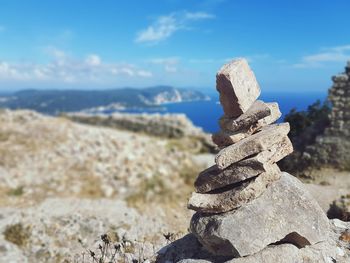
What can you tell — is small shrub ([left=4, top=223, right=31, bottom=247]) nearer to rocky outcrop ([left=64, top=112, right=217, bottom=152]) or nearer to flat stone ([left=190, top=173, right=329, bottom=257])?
flat stone ([left=190, top=173, right=329, bottom=257])

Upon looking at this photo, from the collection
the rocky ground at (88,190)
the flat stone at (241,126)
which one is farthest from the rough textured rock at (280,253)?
the flat stone at (241,126)

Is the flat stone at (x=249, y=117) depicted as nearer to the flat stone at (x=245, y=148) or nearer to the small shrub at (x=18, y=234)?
the flat stone at (x=245, y=148)

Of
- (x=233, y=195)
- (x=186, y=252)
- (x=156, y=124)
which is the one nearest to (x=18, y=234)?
(x=186, y=252)

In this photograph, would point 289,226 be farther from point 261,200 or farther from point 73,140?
point 73,140

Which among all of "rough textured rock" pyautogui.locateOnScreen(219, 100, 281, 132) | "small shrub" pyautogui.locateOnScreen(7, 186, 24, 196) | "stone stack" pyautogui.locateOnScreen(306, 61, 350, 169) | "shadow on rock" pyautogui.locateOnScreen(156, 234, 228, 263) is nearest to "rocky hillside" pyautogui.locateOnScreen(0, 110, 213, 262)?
"small shrub" pyautogui.locateOnScreen(7, 186, 24, 196)

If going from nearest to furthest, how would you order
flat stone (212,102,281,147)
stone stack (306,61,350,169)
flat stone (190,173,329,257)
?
flat stone (190,173,329,257) → flat stone (212,102,281,147) → stone stack (306,61,350,169)

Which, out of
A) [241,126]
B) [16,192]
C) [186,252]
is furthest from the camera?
[16,192]

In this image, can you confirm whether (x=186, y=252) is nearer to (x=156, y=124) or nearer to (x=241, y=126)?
(x=241, y=126)
